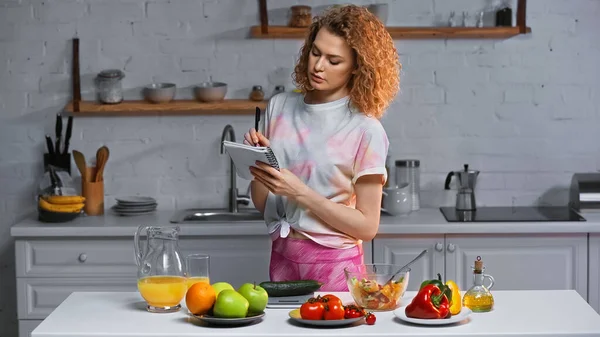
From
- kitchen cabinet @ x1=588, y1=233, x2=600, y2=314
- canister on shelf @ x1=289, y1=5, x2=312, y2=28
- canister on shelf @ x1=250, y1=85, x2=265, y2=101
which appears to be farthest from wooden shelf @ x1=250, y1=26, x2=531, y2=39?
kitchen cabinet @ x1=588, y1=233, x2=600, y2=314

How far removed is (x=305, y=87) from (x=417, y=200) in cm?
172

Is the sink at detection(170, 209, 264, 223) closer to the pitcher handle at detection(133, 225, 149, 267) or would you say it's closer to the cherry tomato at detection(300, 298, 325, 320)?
the pitcher handle at detection(133, 225, 149, 267)

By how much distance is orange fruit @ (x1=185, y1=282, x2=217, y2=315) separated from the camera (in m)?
2.51

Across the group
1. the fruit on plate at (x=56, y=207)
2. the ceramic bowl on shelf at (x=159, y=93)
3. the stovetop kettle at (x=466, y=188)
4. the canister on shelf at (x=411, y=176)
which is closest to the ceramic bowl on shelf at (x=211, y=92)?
the ceramic bowl on shelf at (x=159, y=93)

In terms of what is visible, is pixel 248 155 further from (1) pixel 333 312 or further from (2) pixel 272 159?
(1) pixel 333 312

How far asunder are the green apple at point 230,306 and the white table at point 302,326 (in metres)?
0.04

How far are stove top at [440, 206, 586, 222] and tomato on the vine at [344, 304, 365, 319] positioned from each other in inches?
75.6

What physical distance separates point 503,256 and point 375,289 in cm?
186

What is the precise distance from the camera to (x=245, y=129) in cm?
480

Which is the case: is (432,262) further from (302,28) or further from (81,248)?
(81,248)

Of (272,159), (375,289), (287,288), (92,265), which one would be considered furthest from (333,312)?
(92,265)

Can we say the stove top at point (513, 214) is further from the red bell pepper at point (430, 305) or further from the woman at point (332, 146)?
the red bell pepper at point (430, 305)

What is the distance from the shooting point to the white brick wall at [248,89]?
4.75 meters

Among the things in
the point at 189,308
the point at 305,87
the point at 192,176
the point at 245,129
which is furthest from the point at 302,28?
the point at 189,308
